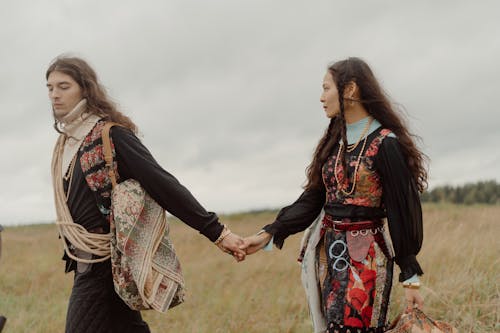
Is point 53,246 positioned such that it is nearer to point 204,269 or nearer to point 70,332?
point 204,269

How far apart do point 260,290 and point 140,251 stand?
12.7 feet

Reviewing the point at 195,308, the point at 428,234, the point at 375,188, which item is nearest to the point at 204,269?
the point at 195,308

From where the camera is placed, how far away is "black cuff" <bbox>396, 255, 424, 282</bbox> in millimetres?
3309

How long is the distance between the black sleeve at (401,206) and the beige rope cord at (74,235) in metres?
1.56

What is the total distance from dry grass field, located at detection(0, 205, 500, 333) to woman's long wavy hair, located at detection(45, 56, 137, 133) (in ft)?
8.76

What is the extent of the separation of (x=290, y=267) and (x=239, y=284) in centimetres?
80

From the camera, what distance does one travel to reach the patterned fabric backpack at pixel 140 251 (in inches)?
137

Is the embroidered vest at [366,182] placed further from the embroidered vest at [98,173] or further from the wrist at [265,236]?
the embroidered vest at [98,173]

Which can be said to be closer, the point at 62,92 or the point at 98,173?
the point at 98,173

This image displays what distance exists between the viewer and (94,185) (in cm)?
359

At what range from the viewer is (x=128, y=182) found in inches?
143

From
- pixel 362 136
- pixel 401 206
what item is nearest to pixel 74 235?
pixel 362 136

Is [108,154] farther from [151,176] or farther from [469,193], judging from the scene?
[469,193]

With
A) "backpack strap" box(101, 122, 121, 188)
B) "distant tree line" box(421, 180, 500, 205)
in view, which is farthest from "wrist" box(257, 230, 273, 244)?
"distant tree line" box(421, 180, 500, 205)
